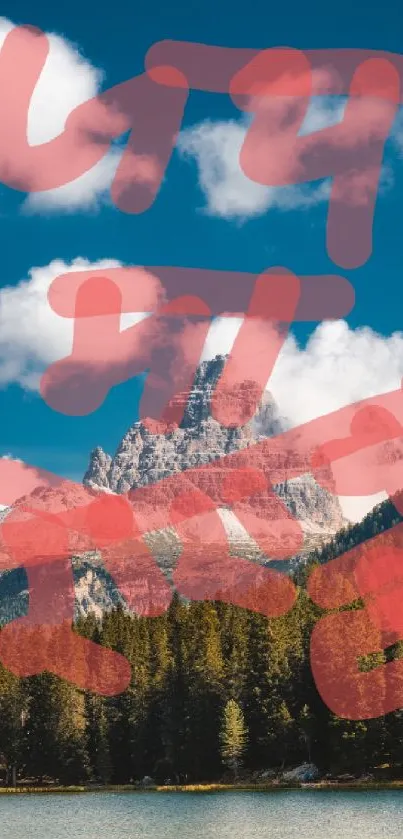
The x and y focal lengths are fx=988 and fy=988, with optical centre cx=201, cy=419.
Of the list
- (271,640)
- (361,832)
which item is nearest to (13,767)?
(271,640)

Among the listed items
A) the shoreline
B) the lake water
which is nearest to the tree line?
the shoreline

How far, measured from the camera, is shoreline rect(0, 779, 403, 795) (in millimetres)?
71312

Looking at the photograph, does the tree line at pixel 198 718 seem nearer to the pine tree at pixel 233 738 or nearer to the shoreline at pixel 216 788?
the pine tree at pixel 233 738

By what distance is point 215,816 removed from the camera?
6247 centimetres

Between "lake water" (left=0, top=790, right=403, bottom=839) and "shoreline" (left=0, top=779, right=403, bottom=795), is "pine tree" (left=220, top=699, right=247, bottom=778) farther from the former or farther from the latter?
"lake water" (left=0, top=790, right=403, bottom=839)

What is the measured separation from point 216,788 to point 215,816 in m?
18.7

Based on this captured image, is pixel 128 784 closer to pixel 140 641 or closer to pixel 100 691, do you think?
pixel 100 691

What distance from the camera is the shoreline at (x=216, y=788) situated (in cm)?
7131

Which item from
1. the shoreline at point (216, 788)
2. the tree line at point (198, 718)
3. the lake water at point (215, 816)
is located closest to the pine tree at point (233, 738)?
the tree line at point (198, 718)

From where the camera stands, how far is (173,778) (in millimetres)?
87375

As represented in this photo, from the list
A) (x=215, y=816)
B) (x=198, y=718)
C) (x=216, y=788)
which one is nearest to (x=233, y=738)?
(x=216, y=788)

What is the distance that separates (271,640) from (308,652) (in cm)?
377

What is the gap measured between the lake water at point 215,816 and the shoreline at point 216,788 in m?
2.08

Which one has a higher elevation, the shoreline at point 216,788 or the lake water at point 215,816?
the shoreline at point 216,788
